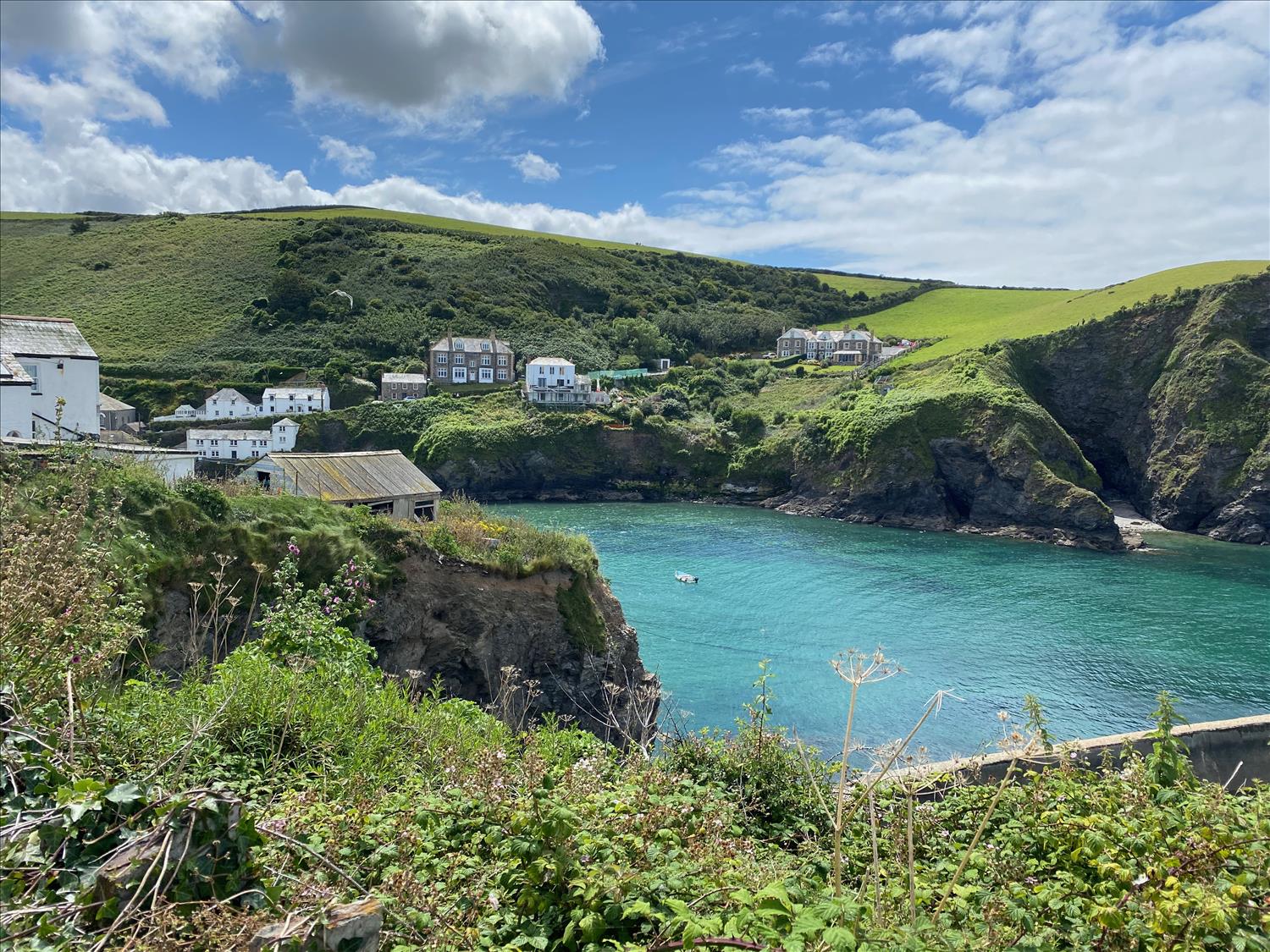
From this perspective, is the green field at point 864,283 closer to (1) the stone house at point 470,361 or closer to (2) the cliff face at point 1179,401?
(2) the cliff face at point 1179,401

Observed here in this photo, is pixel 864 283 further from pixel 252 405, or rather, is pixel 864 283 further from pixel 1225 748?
pixel 1225 748

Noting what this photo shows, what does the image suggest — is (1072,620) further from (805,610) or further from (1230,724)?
(1230,724)

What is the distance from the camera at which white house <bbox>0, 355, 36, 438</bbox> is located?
17.4 m

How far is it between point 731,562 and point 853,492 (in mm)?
23806

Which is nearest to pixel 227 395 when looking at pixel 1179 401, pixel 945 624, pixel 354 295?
pixel 354 295

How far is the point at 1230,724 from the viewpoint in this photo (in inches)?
412

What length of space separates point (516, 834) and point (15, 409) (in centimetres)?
1938

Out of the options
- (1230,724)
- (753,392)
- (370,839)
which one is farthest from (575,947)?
(753,392)

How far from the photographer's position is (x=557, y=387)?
3152 inches

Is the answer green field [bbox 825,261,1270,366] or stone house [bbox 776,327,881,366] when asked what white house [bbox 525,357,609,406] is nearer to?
stone house [bbox 776,327,881,366]

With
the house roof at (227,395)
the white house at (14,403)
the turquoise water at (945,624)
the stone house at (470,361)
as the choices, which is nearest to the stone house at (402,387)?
the stone house at (470,361)

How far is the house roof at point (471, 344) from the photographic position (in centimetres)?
8619

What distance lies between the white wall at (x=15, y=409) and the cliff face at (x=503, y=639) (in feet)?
32.6

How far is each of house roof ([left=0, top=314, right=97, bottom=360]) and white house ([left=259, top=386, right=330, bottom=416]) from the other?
54238 millimetres
